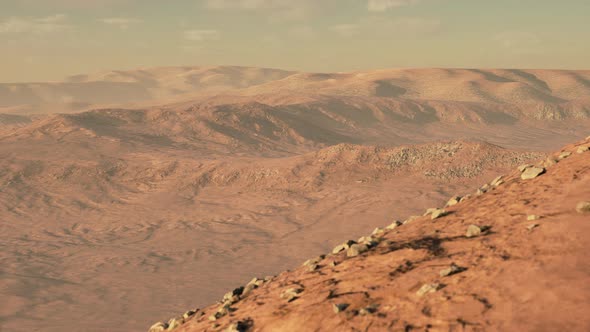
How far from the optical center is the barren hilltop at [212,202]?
1570 cm

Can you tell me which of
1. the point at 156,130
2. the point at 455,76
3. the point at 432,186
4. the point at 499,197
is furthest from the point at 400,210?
the point at 455,76

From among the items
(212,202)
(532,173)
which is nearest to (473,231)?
(532,173)

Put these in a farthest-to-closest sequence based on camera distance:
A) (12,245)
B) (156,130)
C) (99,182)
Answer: (156,130) < (99,182) < (12,245)

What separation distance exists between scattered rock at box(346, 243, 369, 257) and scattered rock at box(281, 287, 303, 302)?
1164 mm

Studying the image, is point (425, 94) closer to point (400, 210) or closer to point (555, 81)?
point (555, 81)

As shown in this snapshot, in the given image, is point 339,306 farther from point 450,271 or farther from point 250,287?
point 250,287

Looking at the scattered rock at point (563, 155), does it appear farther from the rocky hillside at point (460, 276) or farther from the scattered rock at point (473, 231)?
the scattered rock at point (473, 231)

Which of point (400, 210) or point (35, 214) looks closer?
point (400, 210)

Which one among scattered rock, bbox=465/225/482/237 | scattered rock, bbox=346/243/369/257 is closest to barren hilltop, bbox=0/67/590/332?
scattered rock, bbox=465/225/482/237

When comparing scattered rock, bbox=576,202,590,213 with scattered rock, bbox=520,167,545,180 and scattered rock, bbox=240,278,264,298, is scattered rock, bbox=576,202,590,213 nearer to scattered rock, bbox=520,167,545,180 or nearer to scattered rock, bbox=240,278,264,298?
scattered rock, bbox=520,167,545,180

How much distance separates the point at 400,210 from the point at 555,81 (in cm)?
10086

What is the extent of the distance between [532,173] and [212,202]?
23.6 meters

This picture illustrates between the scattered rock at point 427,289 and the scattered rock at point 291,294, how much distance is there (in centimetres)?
188

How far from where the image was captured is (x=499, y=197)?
874 cm
